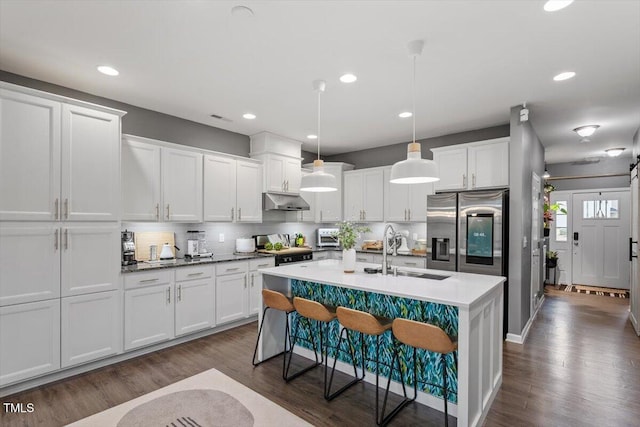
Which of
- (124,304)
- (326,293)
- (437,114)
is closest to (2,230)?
(124,304)

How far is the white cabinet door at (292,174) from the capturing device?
215 inches

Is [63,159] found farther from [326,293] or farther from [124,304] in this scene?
[326,293]

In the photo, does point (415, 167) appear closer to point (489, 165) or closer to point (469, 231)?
point (469, 231)

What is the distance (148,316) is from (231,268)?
1131 mm

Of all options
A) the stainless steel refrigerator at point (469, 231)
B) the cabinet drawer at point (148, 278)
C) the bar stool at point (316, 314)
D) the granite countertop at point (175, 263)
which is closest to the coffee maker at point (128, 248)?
the granite countertop at point (175, 263)

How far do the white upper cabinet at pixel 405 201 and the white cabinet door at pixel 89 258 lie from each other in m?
4.06

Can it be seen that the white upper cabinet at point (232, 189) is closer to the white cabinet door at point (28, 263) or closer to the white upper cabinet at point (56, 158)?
the white upper cabinet at point (56, 158)

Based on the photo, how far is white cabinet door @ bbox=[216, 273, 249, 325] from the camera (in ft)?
13.8

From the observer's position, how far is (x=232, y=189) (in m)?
4.75

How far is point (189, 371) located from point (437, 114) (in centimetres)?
413

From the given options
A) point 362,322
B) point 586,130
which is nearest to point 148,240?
point 362,322

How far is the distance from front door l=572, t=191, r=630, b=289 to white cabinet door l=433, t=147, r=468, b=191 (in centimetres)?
476

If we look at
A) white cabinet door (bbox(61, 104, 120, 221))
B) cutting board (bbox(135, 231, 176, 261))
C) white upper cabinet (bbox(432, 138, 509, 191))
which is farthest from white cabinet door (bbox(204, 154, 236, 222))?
white upper cabinet (bbox(432, 138, 509, 191))

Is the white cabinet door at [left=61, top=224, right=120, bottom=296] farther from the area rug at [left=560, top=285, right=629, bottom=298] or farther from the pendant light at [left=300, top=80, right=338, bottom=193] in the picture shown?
the area rug at [left=560, top=285, right=629, bottom=298]
